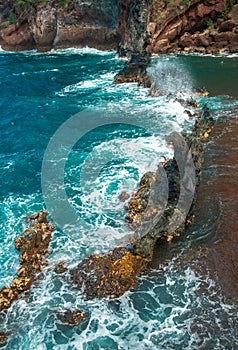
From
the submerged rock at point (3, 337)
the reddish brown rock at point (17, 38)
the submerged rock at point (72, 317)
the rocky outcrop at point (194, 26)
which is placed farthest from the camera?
the reddish brown rock at point (17, 38)

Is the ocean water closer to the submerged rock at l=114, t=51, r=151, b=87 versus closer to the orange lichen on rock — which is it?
the orange lichen on rock

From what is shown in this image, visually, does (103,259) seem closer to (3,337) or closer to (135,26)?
(3,337)

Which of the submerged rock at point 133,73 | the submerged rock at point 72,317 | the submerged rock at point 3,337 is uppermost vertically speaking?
the submerged rock at point 133,73

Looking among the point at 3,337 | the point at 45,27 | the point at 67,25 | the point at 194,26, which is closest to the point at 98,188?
the point at 3,337

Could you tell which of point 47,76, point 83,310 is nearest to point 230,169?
point 83,310

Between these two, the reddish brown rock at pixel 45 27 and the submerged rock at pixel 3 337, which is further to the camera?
the reddish brown rock at pixel 45 27

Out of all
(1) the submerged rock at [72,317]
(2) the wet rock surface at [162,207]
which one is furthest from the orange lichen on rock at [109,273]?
(1) the submerged rock at [72,317]

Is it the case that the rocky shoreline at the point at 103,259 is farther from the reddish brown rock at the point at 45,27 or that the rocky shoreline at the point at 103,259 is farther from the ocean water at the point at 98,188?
the reddish brown rock at the point at 45,27
